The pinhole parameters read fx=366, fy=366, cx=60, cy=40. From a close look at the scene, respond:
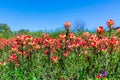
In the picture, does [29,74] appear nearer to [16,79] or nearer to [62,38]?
[16,79]

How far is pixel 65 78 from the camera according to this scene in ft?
31.1

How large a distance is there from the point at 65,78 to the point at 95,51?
3.52ft

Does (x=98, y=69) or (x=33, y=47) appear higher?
(x=33, y=47)

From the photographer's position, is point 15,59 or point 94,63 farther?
point 15,59

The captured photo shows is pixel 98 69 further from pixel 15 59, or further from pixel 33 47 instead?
pixel 15 59

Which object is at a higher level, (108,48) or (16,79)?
(108,48)

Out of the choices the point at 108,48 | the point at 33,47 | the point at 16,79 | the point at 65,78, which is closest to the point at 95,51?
the point at 108,48

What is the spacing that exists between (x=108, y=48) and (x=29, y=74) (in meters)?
2.47

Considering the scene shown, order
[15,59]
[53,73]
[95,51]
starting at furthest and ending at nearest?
[15,59] < [53,73] < [95,51]

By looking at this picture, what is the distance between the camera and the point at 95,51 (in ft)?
30.2

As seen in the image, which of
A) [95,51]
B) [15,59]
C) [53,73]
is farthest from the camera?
[15,59]

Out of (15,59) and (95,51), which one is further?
(15,59)

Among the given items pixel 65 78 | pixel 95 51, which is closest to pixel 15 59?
pixel 65 78

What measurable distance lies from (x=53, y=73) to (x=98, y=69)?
122 centimetres
